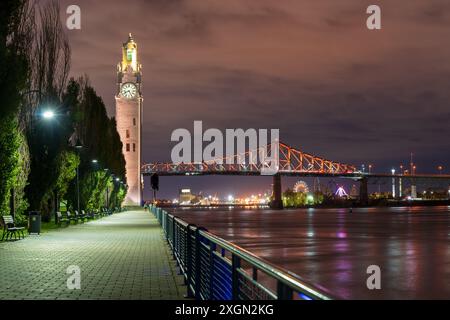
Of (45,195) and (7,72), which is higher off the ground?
(7,72)

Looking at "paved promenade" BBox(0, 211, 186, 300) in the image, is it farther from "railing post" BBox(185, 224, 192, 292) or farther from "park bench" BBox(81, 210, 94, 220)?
"park bench" BBox(81, 210, 94, 220)

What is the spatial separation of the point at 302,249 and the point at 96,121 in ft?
154

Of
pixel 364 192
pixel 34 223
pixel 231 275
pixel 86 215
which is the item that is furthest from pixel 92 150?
pixel 364 192

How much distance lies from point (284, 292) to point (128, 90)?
445ft

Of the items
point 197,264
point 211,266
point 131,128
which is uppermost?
point 131,128

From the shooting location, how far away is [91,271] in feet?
49.2

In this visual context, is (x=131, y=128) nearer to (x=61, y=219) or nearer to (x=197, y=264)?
(x=61, y=219)

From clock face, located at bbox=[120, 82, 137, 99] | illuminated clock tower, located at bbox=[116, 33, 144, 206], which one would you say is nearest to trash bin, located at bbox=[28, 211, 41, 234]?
illuminated clock tower, located at bbox=[116, 33, 144, 206]

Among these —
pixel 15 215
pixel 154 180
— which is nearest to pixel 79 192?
pixel 154 180

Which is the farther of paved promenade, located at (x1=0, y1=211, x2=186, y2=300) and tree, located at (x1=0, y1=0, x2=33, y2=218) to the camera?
tree, located at (x1=0, y1=0, x2=33, y2=218)

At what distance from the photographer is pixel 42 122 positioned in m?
39.4

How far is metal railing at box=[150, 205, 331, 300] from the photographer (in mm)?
5002
